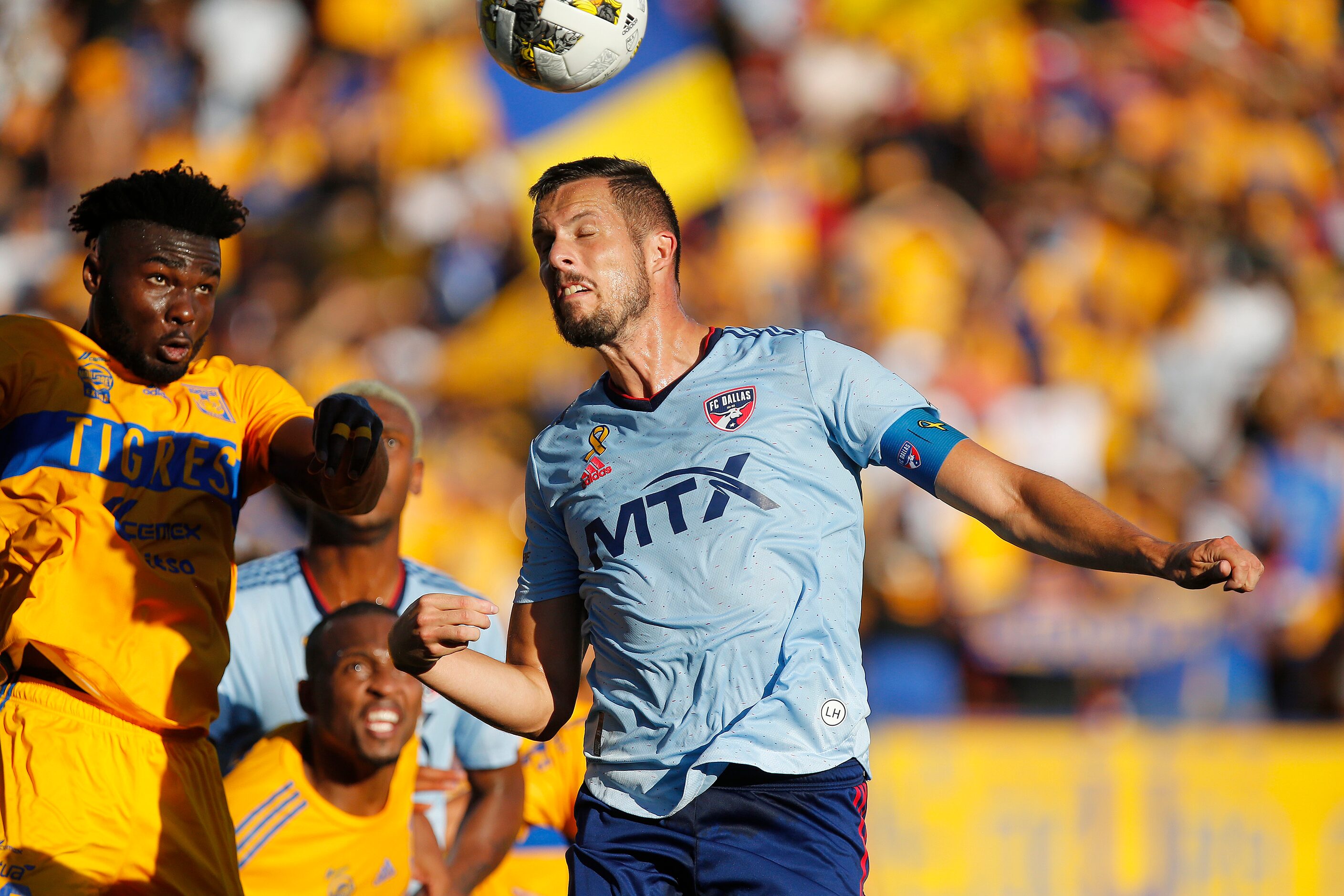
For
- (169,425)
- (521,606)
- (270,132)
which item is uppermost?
(270,132)

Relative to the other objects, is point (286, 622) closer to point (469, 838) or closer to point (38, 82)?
point (469, 838)

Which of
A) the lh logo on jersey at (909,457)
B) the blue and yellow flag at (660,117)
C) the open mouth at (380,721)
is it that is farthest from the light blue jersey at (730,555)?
the blue and yellow flag at (660,117)

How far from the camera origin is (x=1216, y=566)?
8.82ft

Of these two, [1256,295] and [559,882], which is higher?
[1256,295]

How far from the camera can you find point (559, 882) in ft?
19.2

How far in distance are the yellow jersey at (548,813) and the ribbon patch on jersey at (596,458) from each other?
2534 mm

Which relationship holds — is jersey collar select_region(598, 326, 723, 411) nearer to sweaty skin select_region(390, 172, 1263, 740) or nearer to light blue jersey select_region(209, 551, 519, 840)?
sweaty skin select_region(390, 172, 1263, 740)

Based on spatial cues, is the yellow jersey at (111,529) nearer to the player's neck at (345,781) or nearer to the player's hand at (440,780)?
the player's neck at (345,781)

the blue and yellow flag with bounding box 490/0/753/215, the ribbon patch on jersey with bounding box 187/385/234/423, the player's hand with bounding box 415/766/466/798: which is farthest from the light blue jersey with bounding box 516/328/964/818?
the blue and yellow flag with bounding box 490/0/753/215

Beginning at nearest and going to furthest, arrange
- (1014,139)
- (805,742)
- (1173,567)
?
1. (1173,567)
2. (805,742)
3. (1014,139)

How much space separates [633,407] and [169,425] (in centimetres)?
130

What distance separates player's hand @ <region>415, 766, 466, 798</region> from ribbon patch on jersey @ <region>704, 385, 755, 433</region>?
2.64 metres

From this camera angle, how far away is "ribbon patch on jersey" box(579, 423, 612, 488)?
350 cm

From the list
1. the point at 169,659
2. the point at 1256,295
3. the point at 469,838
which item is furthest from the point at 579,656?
the point at 1256,295
